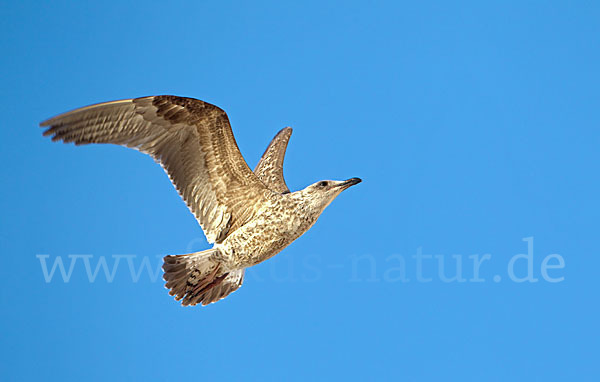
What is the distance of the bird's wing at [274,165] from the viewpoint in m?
9.40

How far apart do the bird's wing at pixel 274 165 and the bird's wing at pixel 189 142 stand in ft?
4.24

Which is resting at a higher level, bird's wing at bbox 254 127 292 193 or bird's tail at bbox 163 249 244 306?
bird's wing at bbox 254 127 292 193

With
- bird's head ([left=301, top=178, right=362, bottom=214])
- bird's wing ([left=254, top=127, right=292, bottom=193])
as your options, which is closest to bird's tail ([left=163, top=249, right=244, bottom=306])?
→ bird's head ([left=301, top=178, right=362, bottom=214])

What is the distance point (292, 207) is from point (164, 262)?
139cm

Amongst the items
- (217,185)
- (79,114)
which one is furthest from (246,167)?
(79,114)

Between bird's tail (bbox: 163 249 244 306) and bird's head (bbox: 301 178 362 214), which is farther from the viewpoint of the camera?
bird's tail (bbox: 163 249 244 306)

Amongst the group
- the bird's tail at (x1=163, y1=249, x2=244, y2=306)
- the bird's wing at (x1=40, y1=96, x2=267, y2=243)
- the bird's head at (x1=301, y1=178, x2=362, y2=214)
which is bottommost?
the bird's tail at (x1=163, y1=249, x2=244, y2=306)

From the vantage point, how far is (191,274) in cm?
799

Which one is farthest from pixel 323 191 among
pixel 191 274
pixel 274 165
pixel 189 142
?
pixel 274 165

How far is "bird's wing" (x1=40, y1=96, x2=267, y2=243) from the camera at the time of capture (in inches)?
295

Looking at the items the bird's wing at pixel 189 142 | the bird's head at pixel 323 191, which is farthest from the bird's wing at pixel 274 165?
the bird's head at pixel 323 191

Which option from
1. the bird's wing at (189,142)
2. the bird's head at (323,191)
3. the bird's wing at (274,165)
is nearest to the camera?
the bird's wing at (189,142)

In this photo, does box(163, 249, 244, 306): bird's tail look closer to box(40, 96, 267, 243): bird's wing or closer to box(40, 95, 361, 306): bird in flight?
box(40, 95, 361, 306): bird in flight

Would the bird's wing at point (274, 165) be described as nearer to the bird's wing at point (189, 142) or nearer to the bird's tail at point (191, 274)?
the bird's wing at point (189, 142)
